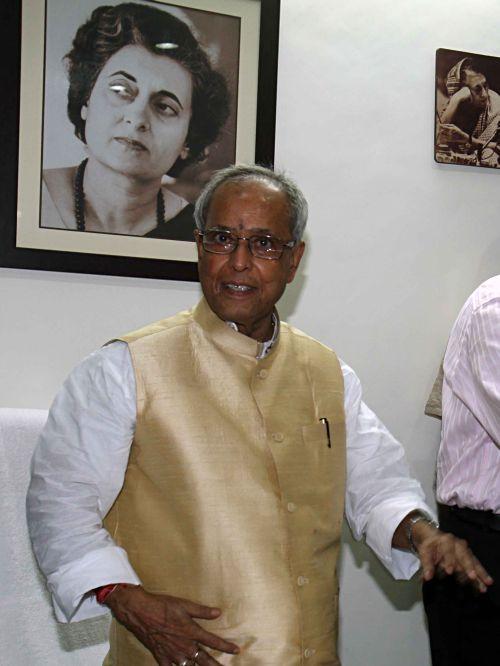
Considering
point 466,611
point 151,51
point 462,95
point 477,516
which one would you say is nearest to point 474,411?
point 477,516

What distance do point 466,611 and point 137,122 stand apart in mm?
1571

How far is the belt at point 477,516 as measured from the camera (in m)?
2.04

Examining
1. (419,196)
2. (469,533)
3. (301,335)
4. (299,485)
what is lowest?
(469,533)

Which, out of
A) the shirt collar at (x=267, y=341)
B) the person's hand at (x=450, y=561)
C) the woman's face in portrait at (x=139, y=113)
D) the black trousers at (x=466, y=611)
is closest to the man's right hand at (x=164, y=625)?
the person's hand at (x=450, y=561)

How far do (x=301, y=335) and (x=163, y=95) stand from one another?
0.95 metres

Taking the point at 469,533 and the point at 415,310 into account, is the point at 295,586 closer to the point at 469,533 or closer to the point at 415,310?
the point at 469,533

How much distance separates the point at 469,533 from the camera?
2066mm

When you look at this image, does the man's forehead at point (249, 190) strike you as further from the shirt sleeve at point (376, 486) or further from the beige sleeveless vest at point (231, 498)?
the shirt sleeve at point (376, 486)

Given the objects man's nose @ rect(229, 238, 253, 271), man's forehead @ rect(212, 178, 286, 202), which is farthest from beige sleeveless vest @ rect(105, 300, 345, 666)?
man's forehead @ rect(212, 178, 286, 202)

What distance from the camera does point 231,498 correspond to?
1.55 m

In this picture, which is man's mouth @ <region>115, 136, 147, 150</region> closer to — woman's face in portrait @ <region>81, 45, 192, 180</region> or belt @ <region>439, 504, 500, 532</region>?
woman's face in portrait @ <region>81, 45, 192, 180</region>

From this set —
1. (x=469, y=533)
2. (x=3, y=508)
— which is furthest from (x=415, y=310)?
(x=3, y=508)

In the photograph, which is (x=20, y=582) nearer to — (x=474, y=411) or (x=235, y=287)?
(x=235, y=287)

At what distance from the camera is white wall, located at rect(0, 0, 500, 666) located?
101 inches
